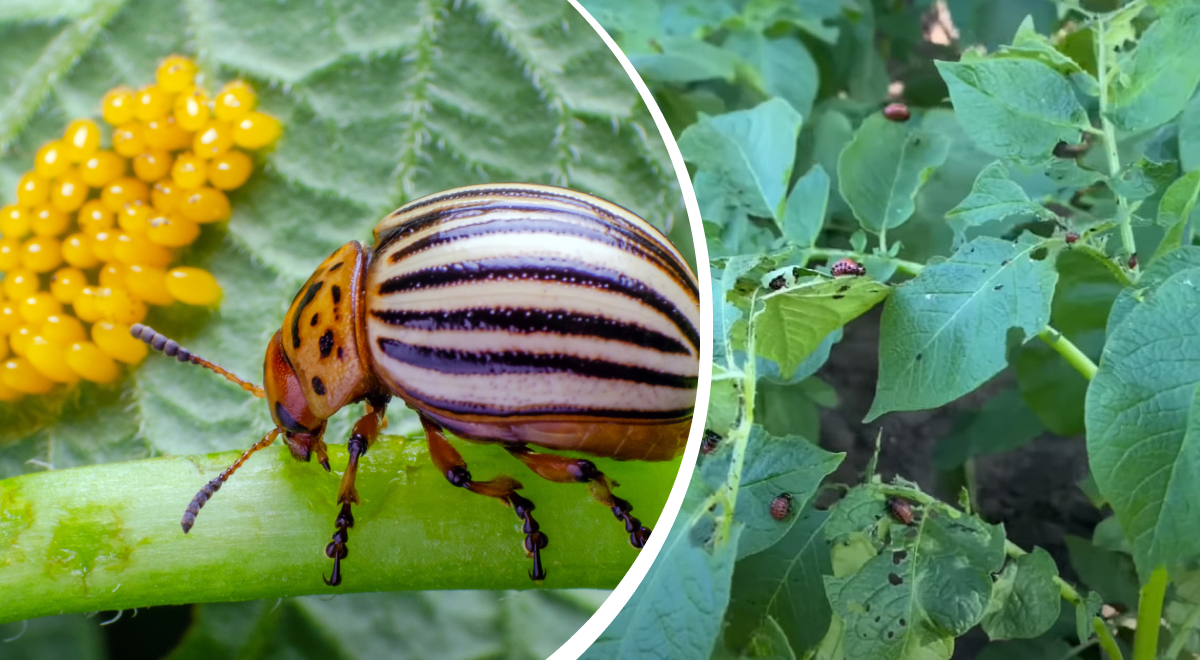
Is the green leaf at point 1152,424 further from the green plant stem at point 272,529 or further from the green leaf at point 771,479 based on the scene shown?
the green plant stem at point 272,529

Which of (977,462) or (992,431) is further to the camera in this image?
(977,462)

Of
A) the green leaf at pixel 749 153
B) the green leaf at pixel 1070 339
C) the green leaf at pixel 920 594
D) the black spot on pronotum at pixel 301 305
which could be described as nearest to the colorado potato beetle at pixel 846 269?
the green leaf at pixel 749 153

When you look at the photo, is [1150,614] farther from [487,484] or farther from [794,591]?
[487,484]

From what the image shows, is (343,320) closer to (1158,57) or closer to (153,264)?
(153,264)

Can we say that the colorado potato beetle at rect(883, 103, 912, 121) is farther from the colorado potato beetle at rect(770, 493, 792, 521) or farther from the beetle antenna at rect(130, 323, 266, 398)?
the beetle antenna at rect(130, 323, 266, 398)

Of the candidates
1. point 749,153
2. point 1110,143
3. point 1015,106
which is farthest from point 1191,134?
point 749,153
